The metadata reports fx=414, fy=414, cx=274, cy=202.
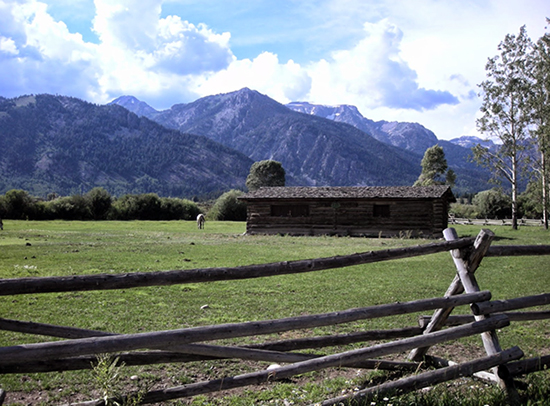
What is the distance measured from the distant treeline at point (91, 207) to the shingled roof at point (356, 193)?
3299 cm

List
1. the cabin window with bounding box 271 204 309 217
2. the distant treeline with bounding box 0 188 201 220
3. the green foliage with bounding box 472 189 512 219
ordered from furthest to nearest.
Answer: the green foliage with bounding box 472 189 512 219 < the distant treeline with bounding box 0 188 201 220 < the cabin window with bounding box 271 204 309 217

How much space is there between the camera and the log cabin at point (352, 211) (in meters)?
32.3

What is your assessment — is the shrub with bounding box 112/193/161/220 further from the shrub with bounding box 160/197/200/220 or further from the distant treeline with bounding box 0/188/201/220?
the shrub with bounding box 160/197/200/220

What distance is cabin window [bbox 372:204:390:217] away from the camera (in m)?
33.7

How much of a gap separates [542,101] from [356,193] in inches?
750

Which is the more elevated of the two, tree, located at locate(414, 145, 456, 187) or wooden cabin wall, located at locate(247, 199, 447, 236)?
tree, located at locate(414, 145, 456, 187)

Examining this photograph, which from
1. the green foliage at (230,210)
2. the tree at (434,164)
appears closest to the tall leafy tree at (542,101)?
Answer: the tree at (434,164)

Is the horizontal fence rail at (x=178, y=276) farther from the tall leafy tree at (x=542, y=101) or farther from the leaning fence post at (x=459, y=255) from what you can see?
the tall leafy tree at (x=542, y=101)

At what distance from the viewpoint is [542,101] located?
36.8 meters

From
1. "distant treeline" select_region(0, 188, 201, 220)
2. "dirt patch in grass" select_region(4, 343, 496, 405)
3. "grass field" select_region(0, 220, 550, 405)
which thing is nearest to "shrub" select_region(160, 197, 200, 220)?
"distant treeline" select_region(0, 188, 201, 220)

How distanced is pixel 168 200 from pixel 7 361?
67487mm

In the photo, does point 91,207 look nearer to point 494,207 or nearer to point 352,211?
point 352,211

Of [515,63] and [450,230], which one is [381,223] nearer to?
[515,63]

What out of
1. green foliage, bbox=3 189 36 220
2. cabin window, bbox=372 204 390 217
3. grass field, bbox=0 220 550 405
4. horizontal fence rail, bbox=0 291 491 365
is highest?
green foliage, bbox=3 189 36 220
